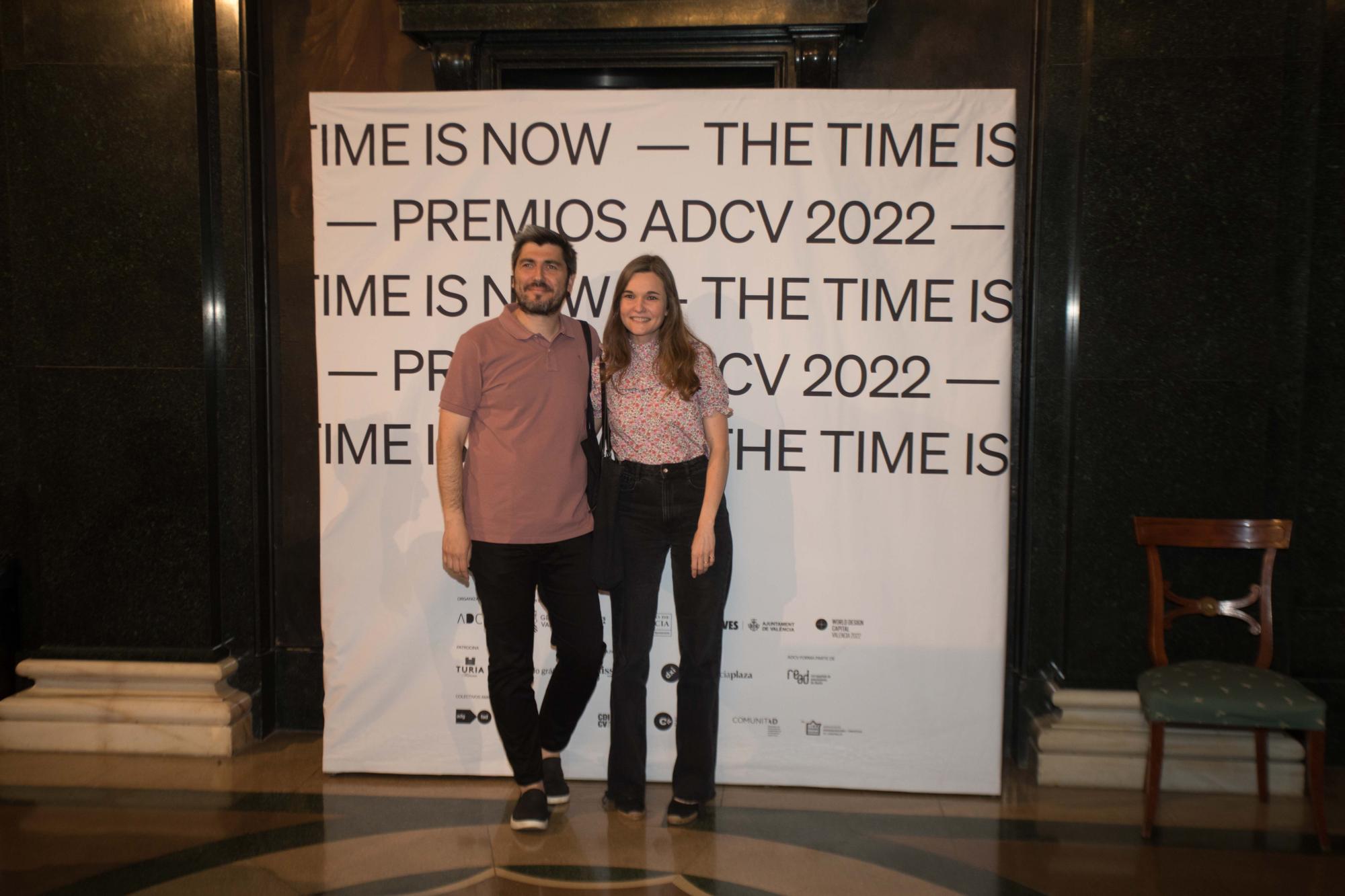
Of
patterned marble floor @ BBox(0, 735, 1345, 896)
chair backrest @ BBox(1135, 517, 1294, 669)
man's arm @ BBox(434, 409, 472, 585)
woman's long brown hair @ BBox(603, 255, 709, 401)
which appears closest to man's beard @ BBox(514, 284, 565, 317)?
woman's long brown hair @ BBox(603, 255, 709, 401)

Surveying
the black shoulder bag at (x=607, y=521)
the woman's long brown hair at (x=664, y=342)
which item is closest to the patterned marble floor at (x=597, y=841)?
the black shoulder bag at (x=607, y=521)

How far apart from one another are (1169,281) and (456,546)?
8.19 ft

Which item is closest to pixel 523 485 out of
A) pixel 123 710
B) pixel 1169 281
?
pixel 123 710

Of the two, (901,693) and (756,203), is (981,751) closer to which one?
(901,693)

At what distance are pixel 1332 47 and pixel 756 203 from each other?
6.96 ft

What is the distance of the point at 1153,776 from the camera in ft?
9.93

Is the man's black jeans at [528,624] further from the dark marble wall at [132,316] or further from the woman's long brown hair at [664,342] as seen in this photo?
the dark marble wall at [132,316]

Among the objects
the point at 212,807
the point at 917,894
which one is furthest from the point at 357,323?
the point at 917,894

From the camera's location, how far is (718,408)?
115 inches

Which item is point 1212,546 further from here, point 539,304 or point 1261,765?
point 539,304

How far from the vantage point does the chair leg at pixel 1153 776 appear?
3.01 metres

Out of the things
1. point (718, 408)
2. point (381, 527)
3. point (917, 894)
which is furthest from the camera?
point (381, 527)

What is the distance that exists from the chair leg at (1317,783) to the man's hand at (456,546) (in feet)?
8.41

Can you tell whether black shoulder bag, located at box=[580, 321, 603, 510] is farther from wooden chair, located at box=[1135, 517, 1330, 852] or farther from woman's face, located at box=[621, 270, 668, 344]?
wooden chair, located at box=[1135, 517, 1330, 852]
